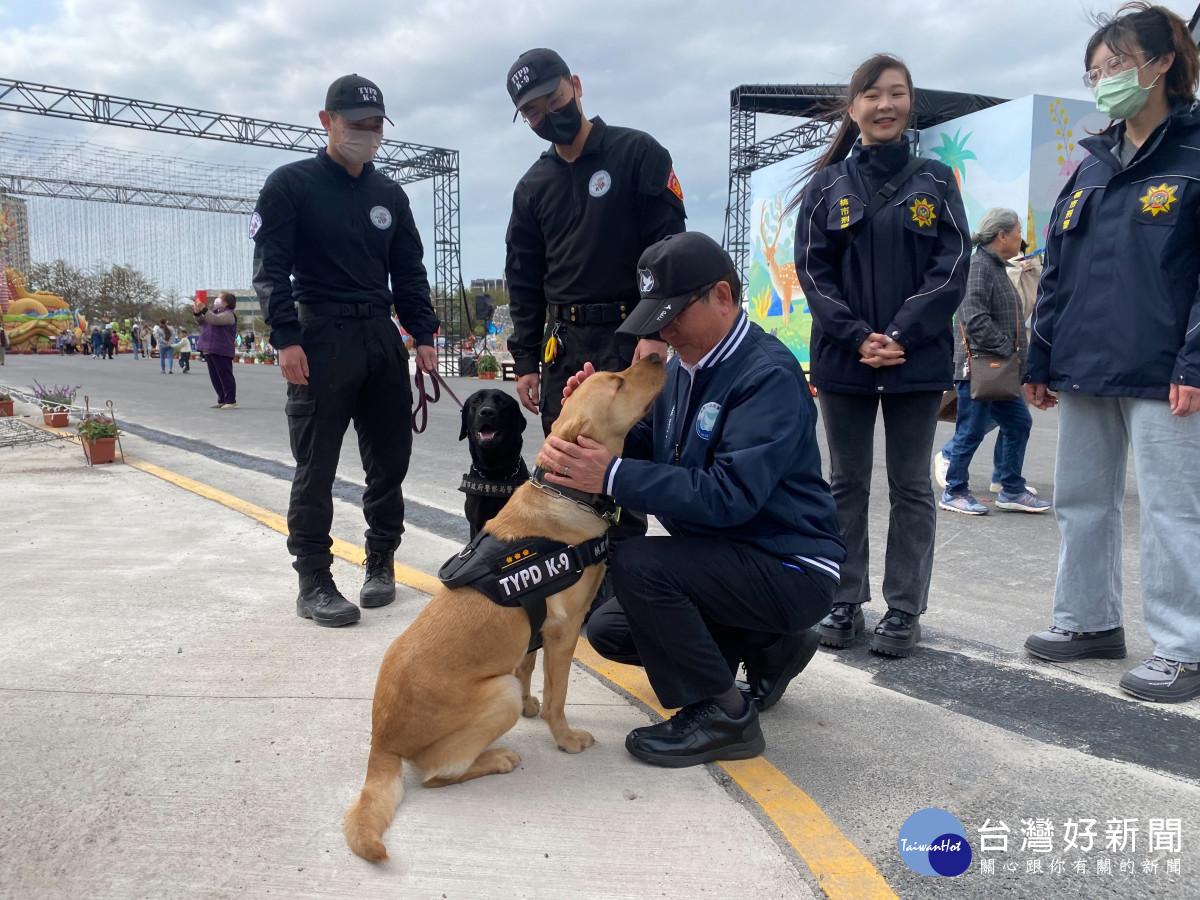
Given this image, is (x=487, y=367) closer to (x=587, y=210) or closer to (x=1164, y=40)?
(x=587, y=210)

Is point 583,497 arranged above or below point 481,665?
above

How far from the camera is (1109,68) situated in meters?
2.85

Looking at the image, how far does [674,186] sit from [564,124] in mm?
534

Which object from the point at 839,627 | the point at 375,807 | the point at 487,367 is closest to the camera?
the point at 375,807

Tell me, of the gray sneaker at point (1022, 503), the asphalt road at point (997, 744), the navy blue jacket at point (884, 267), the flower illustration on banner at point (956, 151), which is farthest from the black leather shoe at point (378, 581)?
the flower illustration on banner at point (956, 151)

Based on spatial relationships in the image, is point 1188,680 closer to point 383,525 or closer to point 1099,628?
point 1099,628

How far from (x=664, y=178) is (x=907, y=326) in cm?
118

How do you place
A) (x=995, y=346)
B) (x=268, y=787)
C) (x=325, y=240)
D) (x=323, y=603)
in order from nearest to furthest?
(x=268, y=787)
(x=323, y=603)
(x=325, y=240)
(x=995, y=346)

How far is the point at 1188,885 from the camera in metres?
1.80

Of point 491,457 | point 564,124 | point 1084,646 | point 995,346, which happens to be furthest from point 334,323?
point 995,346

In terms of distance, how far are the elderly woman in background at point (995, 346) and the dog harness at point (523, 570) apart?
4.35 metres

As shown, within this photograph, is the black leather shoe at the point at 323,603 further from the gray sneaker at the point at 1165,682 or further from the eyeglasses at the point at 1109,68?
the eyeglasses at the point at 1109,68

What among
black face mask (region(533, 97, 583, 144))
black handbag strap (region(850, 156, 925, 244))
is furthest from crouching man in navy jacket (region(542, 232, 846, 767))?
black face mask (region(533, 97, 583, 144))

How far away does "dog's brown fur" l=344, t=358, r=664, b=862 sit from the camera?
209 centimetres
